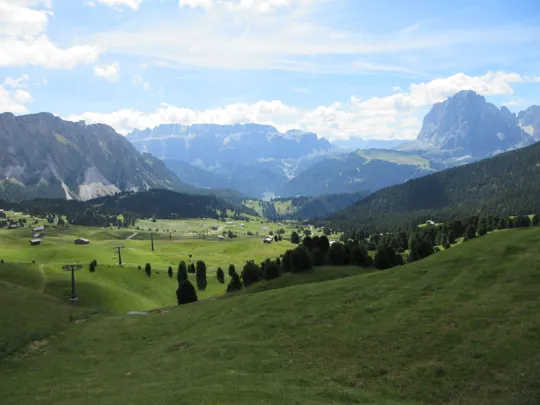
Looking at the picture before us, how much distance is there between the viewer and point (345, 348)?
130ft

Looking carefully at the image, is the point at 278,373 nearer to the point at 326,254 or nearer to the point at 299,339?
the point at 299,339

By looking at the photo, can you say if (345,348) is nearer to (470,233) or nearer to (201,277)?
(201,277)

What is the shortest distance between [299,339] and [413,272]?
2416 cm

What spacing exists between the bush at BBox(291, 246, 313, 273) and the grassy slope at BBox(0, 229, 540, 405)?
114 feet

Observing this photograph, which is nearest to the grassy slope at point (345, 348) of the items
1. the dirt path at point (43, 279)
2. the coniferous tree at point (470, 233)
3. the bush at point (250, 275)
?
the bush at point (250, 275)

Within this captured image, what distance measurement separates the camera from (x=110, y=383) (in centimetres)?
3922

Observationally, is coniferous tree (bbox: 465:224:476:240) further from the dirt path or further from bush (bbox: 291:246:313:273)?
the dirt path

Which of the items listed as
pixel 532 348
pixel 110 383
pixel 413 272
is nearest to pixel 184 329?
pixel 110 383

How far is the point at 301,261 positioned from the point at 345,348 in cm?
6022

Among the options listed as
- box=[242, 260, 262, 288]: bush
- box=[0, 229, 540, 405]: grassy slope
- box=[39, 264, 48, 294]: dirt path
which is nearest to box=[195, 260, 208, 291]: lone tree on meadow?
box=[242, 260, 262, 288]: bush

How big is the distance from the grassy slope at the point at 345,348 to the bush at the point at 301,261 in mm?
34736

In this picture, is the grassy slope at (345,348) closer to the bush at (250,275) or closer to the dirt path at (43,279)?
the bush at (250,275)

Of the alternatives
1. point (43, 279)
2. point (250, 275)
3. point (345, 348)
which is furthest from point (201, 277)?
point (345, 348)

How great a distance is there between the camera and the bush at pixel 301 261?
99.9 meters
